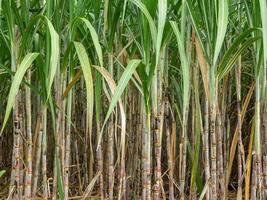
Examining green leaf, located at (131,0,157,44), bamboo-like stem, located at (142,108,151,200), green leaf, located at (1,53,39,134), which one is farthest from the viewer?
bamboo-like stem, located at (142,108,151,200)

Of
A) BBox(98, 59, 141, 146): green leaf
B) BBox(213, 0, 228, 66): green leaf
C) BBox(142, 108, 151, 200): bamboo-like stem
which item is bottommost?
BBox(142, 108, 151, 200): bamboo-like stem

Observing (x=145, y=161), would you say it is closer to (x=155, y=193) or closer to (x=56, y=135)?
(x=155, y=193)

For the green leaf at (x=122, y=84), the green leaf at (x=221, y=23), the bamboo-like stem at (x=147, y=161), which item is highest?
the green leaf at (x=221, y=23)

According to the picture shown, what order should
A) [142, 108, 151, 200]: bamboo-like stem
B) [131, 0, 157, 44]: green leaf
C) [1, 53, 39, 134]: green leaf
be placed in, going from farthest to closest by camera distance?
[142, 108, 151, 200]: bamboo-like stem, [131, 0, 157, 44]: green leaf, [1, 53, 39, 134]: green leaf

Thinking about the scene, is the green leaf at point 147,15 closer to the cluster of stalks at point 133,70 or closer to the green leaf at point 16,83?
the cluster of stalks at point 133,70

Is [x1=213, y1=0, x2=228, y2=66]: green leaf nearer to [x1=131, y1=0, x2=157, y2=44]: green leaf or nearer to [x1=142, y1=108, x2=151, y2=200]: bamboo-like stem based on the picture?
[x1=131, y1=0, x2=157, y2=44]: green leaf

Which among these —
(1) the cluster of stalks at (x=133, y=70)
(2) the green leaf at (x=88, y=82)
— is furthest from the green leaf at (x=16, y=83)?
(2) the green leaf at (x=88, y=82)

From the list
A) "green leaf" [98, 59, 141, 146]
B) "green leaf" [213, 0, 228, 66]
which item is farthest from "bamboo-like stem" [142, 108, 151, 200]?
"green leaf" [213, 0, 228, 66]

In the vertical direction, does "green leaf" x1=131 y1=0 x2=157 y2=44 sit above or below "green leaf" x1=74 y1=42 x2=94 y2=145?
above

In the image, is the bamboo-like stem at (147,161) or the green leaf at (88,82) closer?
the green leaf at (88,82)

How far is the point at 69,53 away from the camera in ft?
4.33

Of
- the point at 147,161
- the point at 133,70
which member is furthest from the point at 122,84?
the point at 147,161

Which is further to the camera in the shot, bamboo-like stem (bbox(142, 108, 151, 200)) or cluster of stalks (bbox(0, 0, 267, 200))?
bamboo-like stem (bbox(142, 108, 151, 200))

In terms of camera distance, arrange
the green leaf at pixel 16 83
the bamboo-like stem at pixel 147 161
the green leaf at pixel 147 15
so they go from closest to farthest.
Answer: the green leaf at pixel 16 83, the green leaf at pixel 147 15, the bamboo-like stem at pixel 147 161
